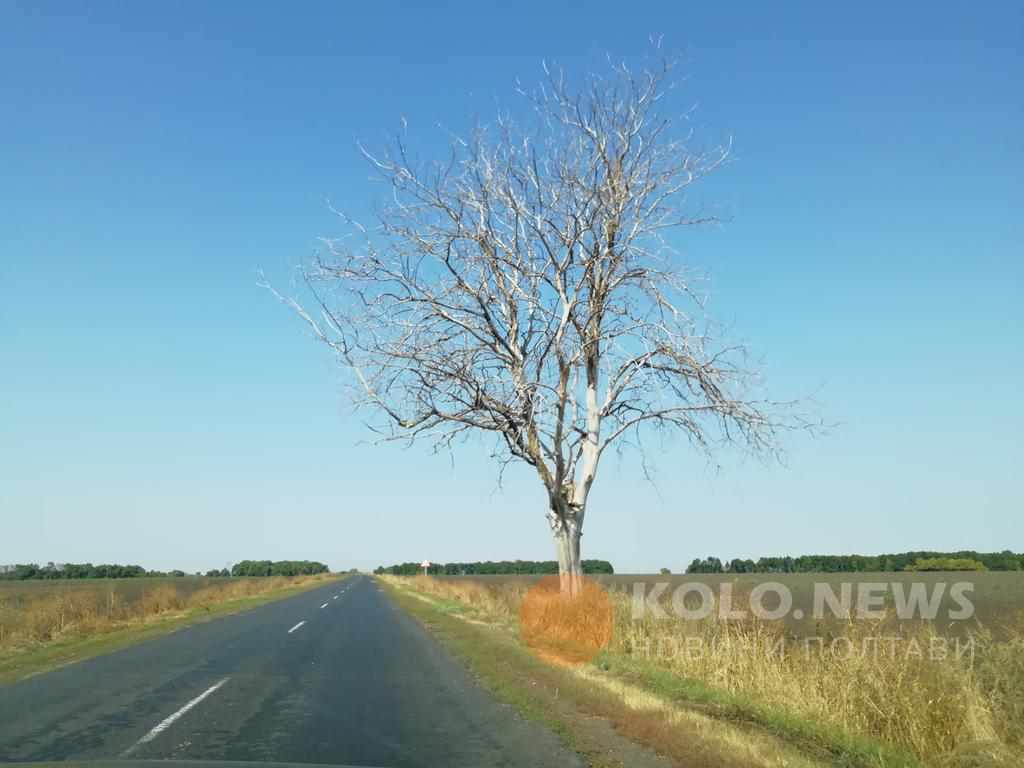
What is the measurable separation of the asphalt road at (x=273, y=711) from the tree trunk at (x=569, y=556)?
3019 mm

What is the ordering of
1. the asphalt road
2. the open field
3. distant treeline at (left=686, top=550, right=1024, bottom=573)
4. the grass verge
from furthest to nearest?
1. distant treeline at (left=686, top=550, right=1024, bottom=573)
2. the asphalt road
3. the open field
4. the grass verge

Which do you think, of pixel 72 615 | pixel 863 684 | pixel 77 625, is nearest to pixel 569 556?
pixel 863 684

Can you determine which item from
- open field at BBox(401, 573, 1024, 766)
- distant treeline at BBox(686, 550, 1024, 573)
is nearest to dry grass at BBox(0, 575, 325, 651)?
open field at BBox(401, 573, 1024, 766)

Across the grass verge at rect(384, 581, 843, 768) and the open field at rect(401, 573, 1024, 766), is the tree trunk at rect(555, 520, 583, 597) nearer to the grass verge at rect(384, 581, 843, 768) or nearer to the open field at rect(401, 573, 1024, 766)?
the grass verge at rect(384, 581, 843, 768)

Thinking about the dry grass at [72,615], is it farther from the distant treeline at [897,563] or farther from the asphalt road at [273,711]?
the distant treeline at [897,563]

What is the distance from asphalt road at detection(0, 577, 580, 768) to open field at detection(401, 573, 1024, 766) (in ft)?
8.74

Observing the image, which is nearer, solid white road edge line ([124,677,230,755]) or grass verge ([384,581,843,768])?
grass verge ([384,581,843,768])

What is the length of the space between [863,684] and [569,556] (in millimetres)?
9602

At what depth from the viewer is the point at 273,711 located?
11.7 meters

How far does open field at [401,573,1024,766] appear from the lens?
349 inches

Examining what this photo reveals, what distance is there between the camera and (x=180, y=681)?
14766 mm

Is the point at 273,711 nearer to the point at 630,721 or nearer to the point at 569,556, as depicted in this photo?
the point at 630,721

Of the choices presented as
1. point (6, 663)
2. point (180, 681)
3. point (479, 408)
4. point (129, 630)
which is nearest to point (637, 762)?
point (180, 681)

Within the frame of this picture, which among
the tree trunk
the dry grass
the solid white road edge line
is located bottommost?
the solid white road edge line
